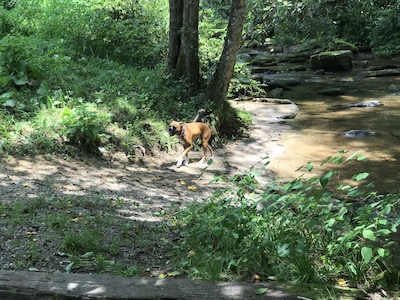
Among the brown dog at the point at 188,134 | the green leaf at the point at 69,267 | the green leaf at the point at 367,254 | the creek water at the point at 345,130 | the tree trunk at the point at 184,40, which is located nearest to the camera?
the green leaf at the point at 367,254

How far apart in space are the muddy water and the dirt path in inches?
29.0

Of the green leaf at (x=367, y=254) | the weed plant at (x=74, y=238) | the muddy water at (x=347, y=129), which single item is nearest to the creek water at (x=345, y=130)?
the muddy water at (x=347, y=129)

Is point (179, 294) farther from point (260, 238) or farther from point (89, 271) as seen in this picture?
point (260, 238)

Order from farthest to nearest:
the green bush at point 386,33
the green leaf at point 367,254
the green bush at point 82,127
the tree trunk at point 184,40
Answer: the green bush at point 386,33 < the tree trunk at point 184,40 < the green bush at point 82,127 < the green leaf at point 367,254

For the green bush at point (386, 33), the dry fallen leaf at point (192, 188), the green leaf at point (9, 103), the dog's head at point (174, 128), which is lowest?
the dry fallen leaf at point (192, 188)

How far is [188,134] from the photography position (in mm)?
8414

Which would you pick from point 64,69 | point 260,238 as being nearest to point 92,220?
point 260,238

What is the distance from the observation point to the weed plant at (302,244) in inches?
135

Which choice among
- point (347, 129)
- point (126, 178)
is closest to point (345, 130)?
point (347, 129)

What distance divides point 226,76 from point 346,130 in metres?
3.84

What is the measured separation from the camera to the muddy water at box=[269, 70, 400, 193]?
8577mm

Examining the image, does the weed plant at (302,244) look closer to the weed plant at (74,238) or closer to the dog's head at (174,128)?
the weed plant at (74,238)

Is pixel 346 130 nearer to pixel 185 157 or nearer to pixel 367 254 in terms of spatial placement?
pixel 185 157

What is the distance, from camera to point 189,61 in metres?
11.3
